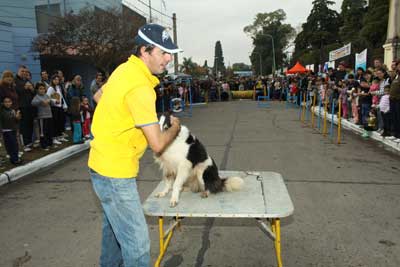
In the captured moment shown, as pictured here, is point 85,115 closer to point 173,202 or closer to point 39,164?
point 39,164

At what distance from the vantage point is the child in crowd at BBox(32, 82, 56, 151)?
28.1 ft

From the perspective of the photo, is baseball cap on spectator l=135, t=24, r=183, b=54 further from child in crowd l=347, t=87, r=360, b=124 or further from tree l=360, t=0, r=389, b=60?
tree l=360, t=0, r=389, b=60

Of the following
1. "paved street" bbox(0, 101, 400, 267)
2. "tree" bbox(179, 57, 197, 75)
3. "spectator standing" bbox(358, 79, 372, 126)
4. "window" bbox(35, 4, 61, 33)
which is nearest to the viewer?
"paved street" bbox(0, 101, 400, 267)

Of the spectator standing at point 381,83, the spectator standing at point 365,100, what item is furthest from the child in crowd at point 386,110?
the spectator standing at point 365,100

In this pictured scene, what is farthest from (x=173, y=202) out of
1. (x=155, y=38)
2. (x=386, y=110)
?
(x=386, y=110)

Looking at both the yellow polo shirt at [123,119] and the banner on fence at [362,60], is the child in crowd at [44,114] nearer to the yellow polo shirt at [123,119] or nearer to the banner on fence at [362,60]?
the yellow polo shirt at [123,119]

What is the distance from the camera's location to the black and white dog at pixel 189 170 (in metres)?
3.45

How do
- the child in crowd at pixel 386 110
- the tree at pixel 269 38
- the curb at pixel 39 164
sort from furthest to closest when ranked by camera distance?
the tree at pixel 269 38 → the child in crowd at pixel 386 110 → the curb at pixel 39 164

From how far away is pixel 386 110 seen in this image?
9164mm

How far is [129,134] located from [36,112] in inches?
293

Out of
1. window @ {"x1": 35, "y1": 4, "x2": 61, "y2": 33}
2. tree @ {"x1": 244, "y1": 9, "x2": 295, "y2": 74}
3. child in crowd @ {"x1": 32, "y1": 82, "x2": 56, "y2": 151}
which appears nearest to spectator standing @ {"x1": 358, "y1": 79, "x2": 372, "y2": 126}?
child in crowd @ {"x1": 32, "y1": 82, "x2": 56, "y2": 151}

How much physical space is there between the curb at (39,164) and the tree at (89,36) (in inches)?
317

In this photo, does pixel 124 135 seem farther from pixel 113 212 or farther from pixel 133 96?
pixel 113 212

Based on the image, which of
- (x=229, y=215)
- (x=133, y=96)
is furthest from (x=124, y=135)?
(x=229, y=215)
